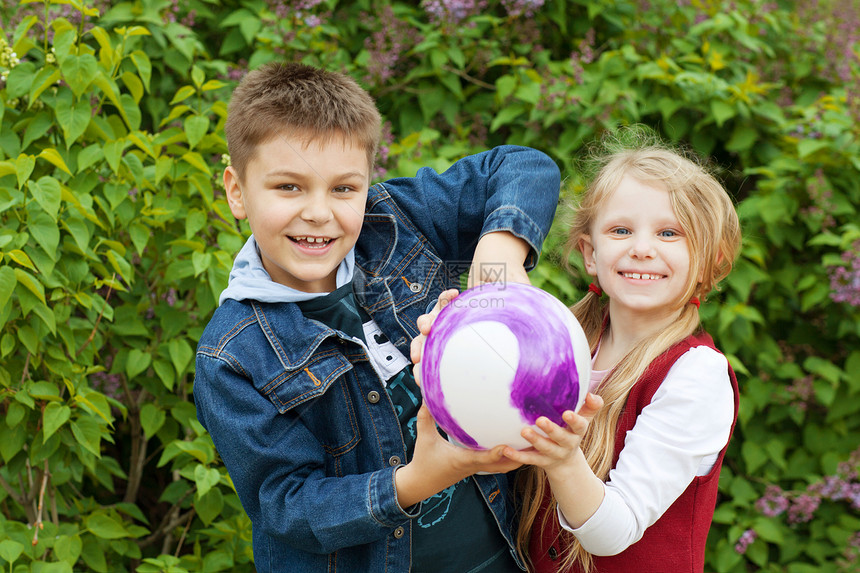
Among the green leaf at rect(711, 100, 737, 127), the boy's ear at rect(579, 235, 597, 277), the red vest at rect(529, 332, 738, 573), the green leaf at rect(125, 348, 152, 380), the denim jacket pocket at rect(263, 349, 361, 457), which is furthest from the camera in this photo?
the green leaf at rect(711, 100, 737, 127)

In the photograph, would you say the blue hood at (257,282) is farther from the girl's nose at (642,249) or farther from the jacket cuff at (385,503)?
the girl's nose at (642,249)

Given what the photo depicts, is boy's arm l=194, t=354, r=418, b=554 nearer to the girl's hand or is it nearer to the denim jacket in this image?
the denim jacket

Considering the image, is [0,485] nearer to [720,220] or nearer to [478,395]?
[478,395]

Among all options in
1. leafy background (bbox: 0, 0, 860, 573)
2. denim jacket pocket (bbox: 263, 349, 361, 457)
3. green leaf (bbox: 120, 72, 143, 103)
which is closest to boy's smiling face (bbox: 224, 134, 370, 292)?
denim jacket pocket (bbox: 263, 349, 361, 457)

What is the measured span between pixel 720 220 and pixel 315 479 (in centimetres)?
126

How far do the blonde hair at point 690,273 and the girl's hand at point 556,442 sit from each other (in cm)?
27

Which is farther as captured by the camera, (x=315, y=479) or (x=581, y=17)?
(x=581, y=17)

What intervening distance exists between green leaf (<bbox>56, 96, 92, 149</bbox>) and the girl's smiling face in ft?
5.96

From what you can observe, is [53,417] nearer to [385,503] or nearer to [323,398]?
[323,398]

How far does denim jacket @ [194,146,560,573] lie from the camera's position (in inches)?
66.0

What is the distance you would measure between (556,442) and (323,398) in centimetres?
61

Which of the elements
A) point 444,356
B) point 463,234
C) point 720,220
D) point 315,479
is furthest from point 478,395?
point 720,220

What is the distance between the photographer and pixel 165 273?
278 cm

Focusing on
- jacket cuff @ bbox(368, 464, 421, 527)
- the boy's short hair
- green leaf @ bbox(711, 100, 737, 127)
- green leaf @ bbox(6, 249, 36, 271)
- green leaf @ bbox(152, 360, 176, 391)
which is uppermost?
the boy's short hair
